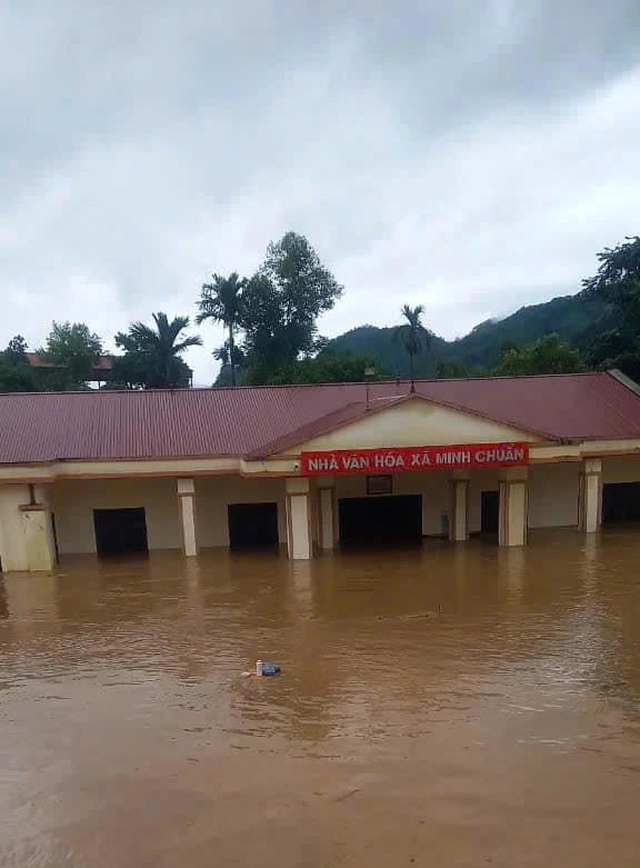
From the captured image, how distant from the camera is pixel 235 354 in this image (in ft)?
149

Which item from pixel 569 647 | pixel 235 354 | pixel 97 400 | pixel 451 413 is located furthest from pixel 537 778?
Result: pixel 235 354

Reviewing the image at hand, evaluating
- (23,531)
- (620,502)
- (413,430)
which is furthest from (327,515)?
(620,502)

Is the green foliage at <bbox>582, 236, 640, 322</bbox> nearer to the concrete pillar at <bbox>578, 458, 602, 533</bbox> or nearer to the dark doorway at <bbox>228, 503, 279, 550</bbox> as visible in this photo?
the concrete pillar at <bbox>578, 458, 602, 533</bbox>

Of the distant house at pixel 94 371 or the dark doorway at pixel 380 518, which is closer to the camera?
the dark doorway at pixel 380 518

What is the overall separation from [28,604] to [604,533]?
16.0 meters

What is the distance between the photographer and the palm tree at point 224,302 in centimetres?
4338

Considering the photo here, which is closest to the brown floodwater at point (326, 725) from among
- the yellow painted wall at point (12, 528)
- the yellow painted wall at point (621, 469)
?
the yellow painted wall at point (12, 528)

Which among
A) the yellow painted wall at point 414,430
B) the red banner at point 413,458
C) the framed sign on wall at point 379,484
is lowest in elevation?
the framed sign on wall at point 379,484

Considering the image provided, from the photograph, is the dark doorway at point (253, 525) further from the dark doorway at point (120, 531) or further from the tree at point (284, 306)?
the tree at point (284, 306)

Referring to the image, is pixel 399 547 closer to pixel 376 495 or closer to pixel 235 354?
pixel 376 495

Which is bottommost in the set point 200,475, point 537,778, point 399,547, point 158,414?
point 399,547

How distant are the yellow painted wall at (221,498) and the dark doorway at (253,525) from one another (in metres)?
0.17

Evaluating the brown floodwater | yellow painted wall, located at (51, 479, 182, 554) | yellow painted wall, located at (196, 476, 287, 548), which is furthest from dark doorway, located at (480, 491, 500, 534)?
yellow painted wall, located at (51, 479, 182, 554)

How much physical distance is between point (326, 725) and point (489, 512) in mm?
13274
